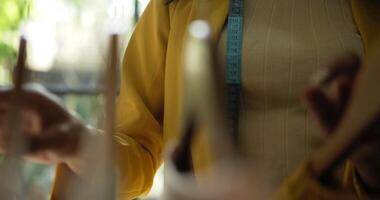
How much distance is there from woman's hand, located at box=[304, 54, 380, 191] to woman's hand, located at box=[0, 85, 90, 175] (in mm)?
127

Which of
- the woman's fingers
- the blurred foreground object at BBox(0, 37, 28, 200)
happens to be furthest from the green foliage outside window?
the woman's fingers

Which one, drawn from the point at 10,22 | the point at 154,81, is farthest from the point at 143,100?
the point at 10,22

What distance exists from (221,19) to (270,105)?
0.07 meters

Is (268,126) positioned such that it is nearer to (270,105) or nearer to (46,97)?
(270,105)

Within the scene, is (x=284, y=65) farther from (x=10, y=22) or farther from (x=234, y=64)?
(x=10, y=22)

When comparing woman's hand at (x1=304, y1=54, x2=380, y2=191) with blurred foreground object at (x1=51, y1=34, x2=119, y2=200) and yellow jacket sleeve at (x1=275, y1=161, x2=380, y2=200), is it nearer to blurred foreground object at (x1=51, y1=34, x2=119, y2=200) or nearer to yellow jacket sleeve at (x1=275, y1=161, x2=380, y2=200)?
yellow jacket sleeve at (x1=275, y1=161, x2=380, y2=200)

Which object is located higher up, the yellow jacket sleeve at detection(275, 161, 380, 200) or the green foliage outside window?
the green foliage outside window

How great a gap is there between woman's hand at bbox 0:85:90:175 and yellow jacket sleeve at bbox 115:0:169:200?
0.06m

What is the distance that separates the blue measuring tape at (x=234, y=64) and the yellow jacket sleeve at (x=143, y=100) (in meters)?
0.06

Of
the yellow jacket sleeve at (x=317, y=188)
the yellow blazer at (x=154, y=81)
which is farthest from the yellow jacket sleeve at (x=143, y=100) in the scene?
the yellow jacket sleeve at (x=317, y=188)

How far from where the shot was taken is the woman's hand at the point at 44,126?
323mm

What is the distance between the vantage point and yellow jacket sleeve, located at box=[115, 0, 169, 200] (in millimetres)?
420

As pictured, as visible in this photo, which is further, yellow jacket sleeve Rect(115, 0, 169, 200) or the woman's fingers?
yellow jacket sleeve Rect(115, 0, 169, 200)

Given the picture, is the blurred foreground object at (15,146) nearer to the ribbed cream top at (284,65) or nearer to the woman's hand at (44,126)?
the woman's hand at (44,126)
